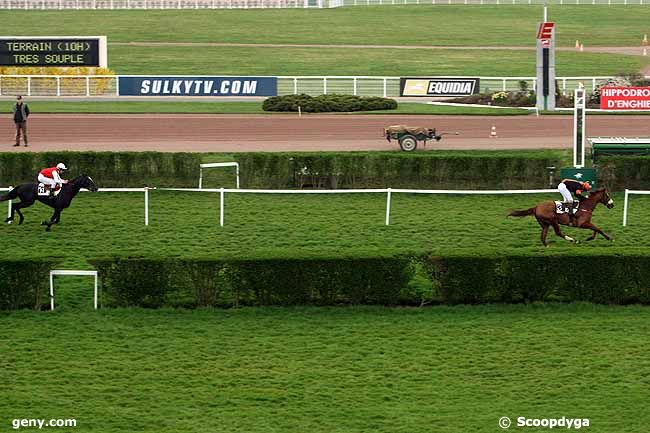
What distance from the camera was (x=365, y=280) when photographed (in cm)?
1731

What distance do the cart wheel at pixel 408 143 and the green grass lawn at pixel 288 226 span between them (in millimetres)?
4612

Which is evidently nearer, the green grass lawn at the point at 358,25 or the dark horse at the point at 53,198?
the dark horse at the point at 53,198

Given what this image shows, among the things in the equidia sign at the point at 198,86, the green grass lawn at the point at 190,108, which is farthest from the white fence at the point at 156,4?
the green grass lawn at the point at 190,108

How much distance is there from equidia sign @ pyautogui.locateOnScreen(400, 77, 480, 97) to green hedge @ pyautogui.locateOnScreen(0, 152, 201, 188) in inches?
705

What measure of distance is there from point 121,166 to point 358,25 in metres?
46.6

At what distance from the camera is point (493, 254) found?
17.5 metres

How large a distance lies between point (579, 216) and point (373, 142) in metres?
10.8

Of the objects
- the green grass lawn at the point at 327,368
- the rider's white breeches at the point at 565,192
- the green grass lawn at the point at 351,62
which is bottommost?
the green grass lawn at the point at 327,368

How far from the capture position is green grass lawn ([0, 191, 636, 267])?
2028 cm

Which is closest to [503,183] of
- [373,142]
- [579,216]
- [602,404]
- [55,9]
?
[579,216]

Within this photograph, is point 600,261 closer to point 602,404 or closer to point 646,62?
point 602,404

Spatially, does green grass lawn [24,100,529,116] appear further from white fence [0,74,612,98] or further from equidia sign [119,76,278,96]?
white fence [0,74,612,98]

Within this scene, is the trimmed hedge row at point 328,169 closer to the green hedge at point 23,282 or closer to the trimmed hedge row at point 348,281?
the trimmed hedge row at point 348,281

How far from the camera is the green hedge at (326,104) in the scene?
36969 mm
